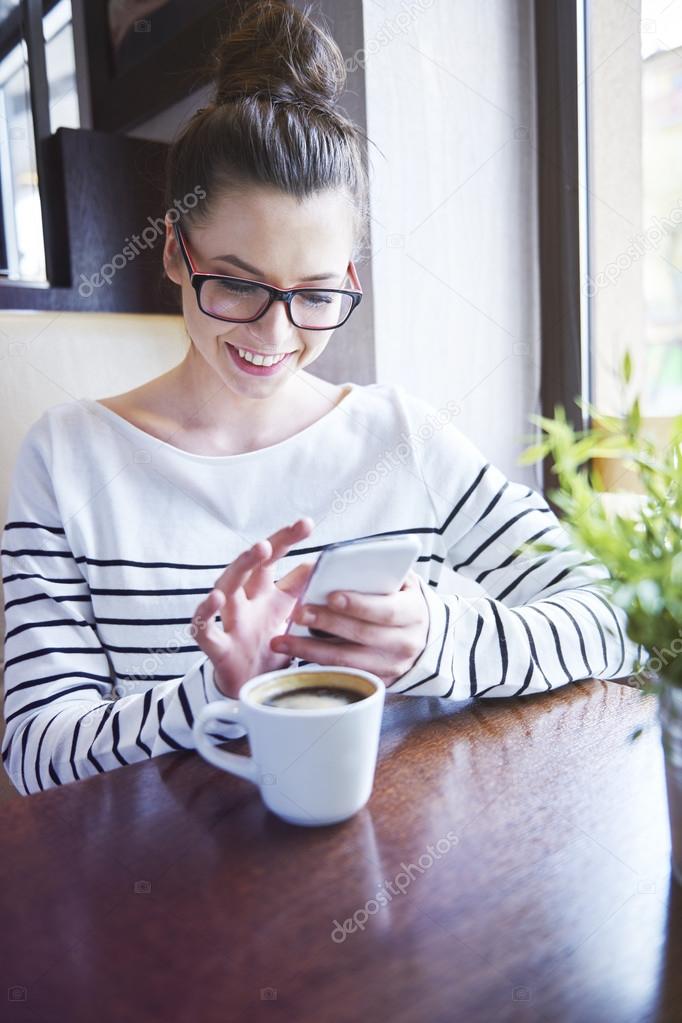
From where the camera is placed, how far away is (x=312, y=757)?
58cm

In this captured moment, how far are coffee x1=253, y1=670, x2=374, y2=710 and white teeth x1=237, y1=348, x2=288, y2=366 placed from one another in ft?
1.85

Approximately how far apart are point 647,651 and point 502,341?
56.9 inches

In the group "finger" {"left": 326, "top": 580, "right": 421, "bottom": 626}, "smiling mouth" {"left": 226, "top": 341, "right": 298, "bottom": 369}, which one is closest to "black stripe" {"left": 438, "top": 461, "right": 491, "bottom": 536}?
"smiling mouth" {"left": 226, "top": 341, "right": 298, "bottom": 369}

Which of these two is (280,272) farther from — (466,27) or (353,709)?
(466,27)

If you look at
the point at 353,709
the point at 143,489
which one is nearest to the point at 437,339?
the point at 143,489

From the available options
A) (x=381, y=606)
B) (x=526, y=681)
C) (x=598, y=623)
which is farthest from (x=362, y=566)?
(x=598, y=623)

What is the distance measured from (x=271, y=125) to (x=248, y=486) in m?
0.49

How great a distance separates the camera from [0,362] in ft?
4.15

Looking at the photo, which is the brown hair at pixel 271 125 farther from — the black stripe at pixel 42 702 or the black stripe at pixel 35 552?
the black stripe at pixel 42 702

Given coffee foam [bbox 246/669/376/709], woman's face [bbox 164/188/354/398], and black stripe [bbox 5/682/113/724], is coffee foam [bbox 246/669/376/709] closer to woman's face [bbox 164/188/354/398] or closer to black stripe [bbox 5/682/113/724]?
black stripe [bbox 5/682/113/724]

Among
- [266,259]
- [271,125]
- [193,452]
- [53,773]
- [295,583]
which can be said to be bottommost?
[53,773]

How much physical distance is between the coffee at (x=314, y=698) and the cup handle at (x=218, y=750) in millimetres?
35

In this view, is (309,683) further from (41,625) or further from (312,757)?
(41,625)

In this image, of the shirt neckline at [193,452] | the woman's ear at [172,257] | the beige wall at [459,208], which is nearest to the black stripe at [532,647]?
the shirt neckline at [193,452]
